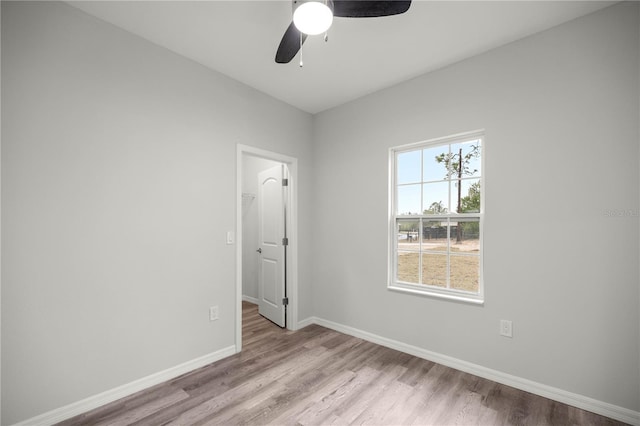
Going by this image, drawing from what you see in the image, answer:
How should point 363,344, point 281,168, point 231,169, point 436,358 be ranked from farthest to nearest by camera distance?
point 281,168, point 363,344, point 231,169, point 436,358

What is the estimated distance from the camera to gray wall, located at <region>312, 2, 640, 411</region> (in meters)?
1.92

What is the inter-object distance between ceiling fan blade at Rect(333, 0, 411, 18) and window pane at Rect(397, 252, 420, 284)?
216 cm

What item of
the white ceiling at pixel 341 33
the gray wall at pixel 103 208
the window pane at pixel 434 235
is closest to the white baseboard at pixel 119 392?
the gray wall at pixel 103 208

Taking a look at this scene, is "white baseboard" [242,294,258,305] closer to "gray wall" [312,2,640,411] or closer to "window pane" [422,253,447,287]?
"gray wall" [312,2,640,411]

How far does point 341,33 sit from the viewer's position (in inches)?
88.3

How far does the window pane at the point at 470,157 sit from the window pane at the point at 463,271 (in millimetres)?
788

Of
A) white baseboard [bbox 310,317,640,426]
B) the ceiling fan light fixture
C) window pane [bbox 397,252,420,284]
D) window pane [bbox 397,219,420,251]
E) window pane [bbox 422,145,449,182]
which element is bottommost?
white baseboard [bbox 310,317,640,426]

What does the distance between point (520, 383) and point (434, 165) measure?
6.42 ft

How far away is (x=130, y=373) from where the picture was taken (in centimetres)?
221

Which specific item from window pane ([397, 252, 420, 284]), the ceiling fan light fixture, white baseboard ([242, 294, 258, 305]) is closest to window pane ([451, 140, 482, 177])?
window pane ([397, 252, 420, 284])

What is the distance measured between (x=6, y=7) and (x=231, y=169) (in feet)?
5.67

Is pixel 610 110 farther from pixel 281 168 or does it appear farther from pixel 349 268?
pixel 281 168

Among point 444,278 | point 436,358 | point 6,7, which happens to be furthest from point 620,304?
point 6,7

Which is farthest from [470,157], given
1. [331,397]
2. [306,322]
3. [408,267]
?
[306,322]
